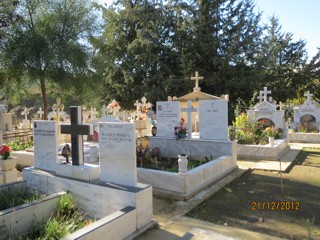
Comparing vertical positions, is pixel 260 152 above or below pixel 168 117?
below

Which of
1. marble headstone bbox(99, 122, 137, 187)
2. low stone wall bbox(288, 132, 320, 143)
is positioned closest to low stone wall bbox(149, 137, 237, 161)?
marble headstone bbox(99, 122, 137, 187)

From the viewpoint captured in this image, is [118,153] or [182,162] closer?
[118,153]

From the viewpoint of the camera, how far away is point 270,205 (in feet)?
16.7

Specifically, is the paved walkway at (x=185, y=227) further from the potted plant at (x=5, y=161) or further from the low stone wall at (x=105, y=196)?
the potted plant at (x=5, y=161)

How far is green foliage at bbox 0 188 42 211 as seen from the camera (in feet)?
13.9

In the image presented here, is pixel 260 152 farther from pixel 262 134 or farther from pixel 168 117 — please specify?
pixel 168 117

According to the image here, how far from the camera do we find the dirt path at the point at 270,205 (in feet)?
13.8

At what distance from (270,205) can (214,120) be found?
3.40 m

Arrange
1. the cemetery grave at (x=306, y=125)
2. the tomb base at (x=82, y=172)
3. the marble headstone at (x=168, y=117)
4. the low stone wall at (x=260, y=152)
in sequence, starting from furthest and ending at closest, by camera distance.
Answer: the cemetery grave at (x=306, y=125) → the low stone wall at (x=260, y=152) → the marble headstone at (x=168, y=117) → the tomb base at (x=82, y=172)

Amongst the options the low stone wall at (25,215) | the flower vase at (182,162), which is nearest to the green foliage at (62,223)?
the low stone wall at (25,215)

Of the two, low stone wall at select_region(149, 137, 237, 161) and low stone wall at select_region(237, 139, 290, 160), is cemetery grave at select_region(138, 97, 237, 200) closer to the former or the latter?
low stone wall at select_region(149, 137, 237, 161)

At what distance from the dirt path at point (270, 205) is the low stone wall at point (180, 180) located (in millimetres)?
400

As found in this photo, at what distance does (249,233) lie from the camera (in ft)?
13.0
